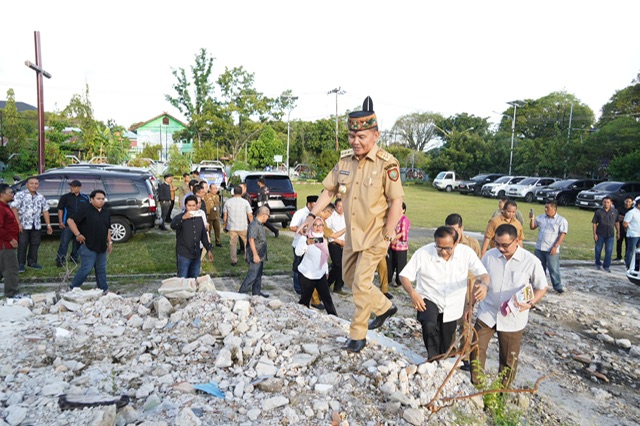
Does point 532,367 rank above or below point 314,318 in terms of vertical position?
below

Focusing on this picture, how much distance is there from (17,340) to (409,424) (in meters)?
3.77

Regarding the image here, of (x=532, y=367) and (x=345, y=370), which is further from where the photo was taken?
(x=532, y=367)

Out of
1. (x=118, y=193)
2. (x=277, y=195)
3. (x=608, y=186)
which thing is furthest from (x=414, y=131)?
(x=118, y=193)

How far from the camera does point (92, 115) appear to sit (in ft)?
105

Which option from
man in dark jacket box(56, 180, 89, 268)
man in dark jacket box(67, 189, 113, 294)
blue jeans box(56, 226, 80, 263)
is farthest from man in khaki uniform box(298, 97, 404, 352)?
blue jeans box(56, 226, 80, 263)

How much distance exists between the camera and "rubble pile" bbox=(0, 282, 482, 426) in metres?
3.43

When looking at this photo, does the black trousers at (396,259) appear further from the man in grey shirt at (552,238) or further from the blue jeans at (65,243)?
the blue jeans at (65,243)

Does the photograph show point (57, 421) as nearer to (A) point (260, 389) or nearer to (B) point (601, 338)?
(A) point (260, 389)

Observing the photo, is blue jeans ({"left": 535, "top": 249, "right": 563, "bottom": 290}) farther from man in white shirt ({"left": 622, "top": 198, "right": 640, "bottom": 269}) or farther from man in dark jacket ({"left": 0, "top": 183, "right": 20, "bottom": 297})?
man in dark jacket ({"left": 0, "top": 183, "right": 20, "bottom": 297})

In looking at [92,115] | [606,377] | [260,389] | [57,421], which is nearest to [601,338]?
[606,377]

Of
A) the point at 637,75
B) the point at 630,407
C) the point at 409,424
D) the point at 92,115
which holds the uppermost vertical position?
the point at 637,75

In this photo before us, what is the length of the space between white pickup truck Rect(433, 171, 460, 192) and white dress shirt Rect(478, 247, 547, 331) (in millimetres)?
36250

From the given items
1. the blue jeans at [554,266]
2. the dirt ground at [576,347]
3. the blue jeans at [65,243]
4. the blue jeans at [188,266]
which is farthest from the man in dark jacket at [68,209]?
the blue jeans at [554,266]

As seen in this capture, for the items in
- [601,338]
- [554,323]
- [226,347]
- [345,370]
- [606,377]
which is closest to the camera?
[345,370]
